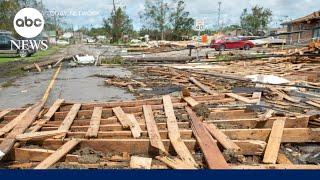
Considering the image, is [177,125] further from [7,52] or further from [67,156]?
[7,52]

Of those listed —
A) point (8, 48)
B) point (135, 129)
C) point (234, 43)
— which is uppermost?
point (234, 43)

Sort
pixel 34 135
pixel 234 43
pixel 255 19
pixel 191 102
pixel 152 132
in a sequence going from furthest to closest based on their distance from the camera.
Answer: pixel 255 19 → pixel 234 43 → pixel 191 102 → pixel 152 132 → pixel 34 135

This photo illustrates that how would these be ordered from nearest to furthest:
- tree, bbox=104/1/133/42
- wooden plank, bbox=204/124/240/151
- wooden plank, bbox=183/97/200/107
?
1. wooden plank, bbox=204/124/240/151
2. wooden plank, bbox=183/97/200/107
3. tree, bbox=104/1/133/42

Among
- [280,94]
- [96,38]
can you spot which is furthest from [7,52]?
[96,38]

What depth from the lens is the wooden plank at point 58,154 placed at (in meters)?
4.85

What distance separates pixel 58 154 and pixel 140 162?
3.81 feet

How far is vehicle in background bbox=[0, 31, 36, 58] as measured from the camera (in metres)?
31.4

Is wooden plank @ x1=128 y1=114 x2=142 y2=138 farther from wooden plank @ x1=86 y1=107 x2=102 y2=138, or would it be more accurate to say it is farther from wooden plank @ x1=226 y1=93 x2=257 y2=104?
wooden plank @ x1=226 y1=93 x2=257 y2=104

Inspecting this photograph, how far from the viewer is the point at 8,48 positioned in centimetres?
3269

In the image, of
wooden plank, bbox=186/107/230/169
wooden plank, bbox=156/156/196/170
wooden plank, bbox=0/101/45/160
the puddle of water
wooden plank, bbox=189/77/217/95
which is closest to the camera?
wooden plank, bbox=186/107/230/169

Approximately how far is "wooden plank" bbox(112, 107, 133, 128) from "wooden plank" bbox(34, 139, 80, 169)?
4.03 ft

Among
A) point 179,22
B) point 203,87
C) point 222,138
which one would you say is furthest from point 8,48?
point 222,138

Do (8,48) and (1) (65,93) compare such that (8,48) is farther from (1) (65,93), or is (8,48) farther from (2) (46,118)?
(2) (46,118)

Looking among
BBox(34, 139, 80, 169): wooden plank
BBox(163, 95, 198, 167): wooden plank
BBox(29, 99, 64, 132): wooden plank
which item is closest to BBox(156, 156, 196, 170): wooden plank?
BBox(163, 95, 198, 167): wooden plank
